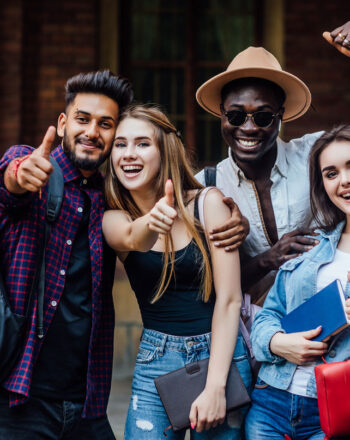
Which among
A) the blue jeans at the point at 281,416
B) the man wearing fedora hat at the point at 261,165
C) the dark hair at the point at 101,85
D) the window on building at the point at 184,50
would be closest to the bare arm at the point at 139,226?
the dark hair at the point at 101,85

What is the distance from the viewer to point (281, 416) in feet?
7.91

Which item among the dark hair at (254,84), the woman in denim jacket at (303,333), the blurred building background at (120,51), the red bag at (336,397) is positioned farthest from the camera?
the blurred building background at (120,51)

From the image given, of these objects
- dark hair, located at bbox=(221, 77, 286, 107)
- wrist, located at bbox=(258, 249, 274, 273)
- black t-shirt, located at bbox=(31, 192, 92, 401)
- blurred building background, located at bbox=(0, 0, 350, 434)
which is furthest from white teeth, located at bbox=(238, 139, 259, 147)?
blurred building background, located at bbox=(0, 0, 350, 434)

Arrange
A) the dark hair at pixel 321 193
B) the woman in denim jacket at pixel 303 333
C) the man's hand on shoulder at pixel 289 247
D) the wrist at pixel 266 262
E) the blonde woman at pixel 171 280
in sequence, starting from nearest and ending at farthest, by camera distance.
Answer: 1. the woman in denim jacket at pixel 303 333
2. the blonde woman at pixel 171 280
3. the dark hair at pixel 321 193
4. the man's hand on shoulder at pixel 289 247
5. the wrist at pixel 266 262

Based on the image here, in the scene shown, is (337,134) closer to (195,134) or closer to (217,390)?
(217,390)

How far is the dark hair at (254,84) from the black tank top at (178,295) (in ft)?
2.43

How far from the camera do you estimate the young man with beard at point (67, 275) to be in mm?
2398

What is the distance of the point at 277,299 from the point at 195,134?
408cm

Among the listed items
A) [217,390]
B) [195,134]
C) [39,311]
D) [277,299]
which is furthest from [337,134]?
[195,134]

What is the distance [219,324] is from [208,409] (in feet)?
1.06

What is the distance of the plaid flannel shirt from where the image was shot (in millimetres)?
2402

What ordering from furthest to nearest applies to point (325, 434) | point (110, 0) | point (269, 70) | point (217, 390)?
point (110, 0), point (269, 70), point (217, 390), point (325, 434)

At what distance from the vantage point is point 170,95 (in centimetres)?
650

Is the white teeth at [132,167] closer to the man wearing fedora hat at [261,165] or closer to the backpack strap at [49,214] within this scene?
the backpack strap at [49,214]
